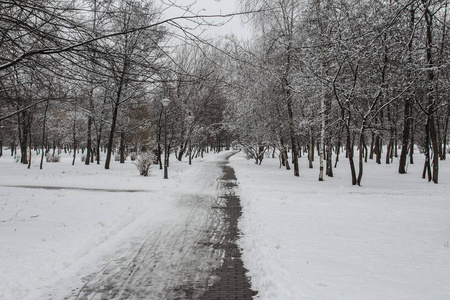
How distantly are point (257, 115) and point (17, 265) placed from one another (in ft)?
68.9

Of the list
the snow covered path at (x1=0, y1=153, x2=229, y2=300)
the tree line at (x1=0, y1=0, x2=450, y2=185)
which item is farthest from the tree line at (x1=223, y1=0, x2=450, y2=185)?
the snow covered path at (x1=0, y1=153, x2=229, y2=300)

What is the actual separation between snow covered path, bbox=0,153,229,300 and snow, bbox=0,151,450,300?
20 mm

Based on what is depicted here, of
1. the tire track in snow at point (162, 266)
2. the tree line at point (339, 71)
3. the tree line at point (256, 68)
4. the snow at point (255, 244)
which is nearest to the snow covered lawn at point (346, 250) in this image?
the snow at point (255, 244)

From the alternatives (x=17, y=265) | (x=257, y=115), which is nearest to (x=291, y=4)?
A: (x=257, y=115)

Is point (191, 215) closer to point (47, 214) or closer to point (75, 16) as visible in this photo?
point (47, 214)

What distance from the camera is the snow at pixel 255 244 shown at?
12.6 feet

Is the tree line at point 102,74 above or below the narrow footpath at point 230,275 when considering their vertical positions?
above

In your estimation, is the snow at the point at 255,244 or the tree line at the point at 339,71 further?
the tree line at the point at 339,71

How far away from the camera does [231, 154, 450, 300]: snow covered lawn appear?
374 centimetres

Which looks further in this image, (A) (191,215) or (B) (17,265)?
(A) (191,215)

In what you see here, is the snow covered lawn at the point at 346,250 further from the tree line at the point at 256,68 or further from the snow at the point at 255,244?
the tree line at the point at 256,68

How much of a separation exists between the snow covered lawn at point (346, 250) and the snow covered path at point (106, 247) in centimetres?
93

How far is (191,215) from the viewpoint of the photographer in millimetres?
8086

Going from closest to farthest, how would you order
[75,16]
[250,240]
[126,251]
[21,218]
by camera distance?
[75,16] → [126,251] → [250,240] → [21,218]
